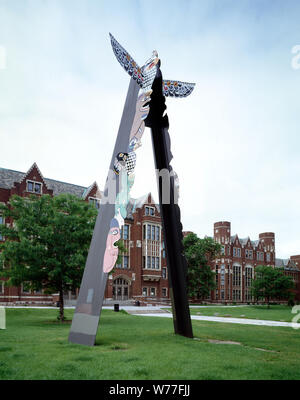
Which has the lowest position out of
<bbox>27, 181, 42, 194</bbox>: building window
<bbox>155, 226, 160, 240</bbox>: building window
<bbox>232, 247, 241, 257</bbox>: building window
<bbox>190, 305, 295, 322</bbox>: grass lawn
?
<bbox>190, 305, 295, 322</bbox>: grass lawn

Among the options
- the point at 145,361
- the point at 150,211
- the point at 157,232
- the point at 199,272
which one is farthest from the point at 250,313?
the point at 145,361

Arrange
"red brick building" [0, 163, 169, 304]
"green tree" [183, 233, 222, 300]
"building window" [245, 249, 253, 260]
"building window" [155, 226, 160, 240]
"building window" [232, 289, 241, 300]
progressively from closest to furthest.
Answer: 1. "red brick building" [0, 163, 169, 304]
2. "building window" [155, 226, 160, 240]
3. "green tree" [183, 233, 222, 300]
4. "building window" [232, 289, 241, 300]
5. "building window" [245, 249, 253, 260]

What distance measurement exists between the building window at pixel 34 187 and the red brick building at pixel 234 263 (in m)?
35.5

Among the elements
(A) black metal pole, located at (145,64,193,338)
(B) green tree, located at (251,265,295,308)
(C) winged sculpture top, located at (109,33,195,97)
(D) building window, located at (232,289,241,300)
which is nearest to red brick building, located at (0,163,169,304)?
(B) green tree, located at (251,265,295,308)

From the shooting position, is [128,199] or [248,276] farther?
[248,276]

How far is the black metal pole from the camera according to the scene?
12836 millimetres

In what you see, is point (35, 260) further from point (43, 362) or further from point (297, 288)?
point (297, 288)

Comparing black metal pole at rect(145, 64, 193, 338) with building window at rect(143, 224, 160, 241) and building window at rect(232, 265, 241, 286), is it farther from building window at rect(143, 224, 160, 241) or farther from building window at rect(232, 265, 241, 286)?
building window at rect(232, 265, 241, 286)

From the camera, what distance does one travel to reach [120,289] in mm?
50531

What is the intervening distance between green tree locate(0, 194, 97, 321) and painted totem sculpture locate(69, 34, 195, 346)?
8.37 metres

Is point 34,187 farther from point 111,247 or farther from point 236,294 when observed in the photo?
point 236,294

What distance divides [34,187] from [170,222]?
3365 centimetres

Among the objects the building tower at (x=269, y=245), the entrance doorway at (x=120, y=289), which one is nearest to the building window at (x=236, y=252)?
the building tower at (x=269, y=245)
